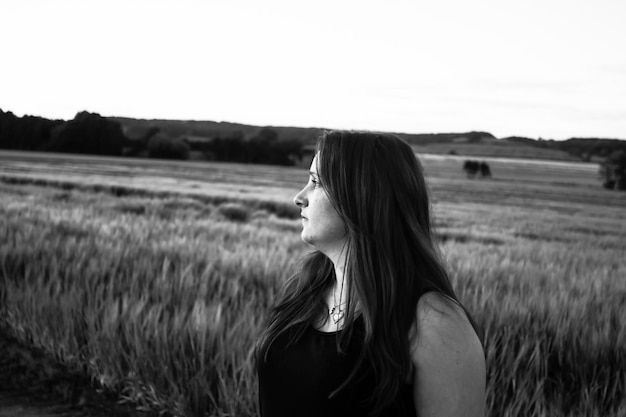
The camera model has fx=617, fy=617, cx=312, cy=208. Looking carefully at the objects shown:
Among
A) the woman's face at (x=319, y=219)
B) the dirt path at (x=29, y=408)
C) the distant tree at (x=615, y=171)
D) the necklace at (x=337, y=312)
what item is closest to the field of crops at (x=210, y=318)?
the dirt path at (x=29, y=408)

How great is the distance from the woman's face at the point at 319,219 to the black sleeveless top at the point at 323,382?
22 cm

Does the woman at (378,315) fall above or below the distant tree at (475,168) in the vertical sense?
above

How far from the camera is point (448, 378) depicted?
1.26 m

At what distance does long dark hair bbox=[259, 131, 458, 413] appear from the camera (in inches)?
52.9

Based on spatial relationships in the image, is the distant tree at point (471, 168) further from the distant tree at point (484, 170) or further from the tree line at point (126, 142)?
the tree line at point (126, 142)

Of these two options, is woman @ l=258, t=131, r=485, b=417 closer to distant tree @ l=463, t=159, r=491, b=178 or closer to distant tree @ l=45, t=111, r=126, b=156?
distant tree @ l=45, t=111, r=126, b=156

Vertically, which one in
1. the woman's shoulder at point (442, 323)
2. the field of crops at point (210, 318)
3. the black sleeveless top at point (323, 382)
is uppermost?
the woman's shoulder at point (442, 323)

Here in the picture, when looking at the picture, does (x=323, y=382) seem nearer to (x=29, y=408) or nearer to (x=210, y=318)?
(x=210, y=318)

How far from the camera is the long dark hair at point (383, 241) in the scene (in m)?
1.34

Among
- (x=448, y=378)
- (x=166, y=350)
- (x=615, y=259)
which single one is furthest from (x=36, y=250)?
(x=615, y=259)

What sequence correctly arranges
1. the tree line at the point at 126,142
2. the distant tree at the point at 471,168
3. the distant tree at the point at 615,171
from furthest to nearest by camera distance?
the distant tree at the point at 471,168 < the tree line at the point at 126,142 < the distant tree at the point at 615,171

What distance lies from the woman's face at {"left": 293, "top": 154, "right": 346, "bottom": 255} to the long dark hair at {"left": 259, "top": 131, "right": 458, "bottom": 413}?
0.13 ft

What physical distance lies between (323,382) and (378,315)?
20cm

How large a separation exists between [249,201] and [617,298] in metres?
17.4
